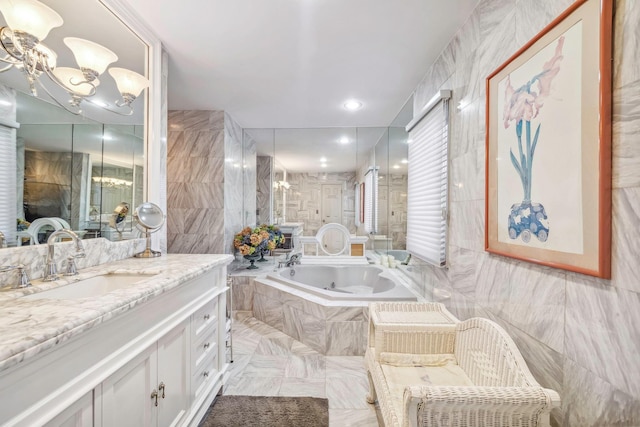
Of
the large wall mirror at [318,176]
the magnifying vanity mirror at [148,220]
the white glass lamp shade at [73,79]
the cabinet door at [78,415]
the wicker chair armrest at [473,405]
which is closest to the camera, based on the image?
the cabinet door at [78,415]

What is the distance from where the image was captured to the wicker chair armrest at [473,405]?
82 cm

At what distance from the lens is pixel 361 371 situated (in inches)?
82.4

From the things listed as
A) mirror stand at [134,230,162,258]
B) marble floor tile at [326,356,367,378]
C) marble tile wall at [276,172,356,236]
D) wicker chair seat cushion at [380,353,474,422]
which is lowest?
marble floor tile at [326,356,367,378]

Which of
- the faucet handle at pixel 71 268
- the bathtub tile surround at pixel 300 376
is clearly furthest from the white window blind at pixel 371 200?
the faucet handle at pixel 71 268

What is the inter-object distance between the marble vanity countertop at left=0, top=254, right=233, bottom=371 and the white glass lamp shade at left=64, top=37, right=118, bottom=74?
989 millimetres

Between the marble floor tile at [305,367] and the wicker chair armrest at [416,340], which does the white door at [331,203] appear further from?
the wicker chair armrest at [416,340]

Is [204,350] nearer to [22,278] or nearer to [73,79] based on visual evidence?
[22,278]

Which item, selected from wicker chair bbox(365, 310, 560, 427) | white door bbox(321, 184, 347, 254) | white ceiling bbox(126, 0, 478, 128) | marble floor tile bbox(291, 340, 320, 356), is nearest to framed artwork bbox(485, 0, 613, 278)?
wicker chair bbox(365, 310, 560, 427)

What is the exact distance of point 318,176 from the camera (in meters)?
3.98

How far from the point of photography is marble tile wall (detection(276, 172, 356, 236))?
392 cm

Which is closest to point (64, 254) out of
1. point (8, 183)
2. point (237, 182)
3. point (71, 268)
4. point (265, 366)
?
point (71, 268)

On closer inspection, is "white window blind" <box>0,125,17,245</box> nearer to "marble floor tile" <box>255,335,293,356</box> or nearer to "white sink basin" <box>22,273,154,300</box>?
"white sink basin" <box>22,273,154,300</box>

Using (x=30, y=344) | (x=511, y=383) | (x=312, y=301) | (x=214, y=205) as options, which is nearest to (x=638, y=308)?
(x=511, y=383)

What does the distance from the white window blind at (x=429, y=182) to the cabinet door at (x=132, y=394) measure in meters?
1.69
